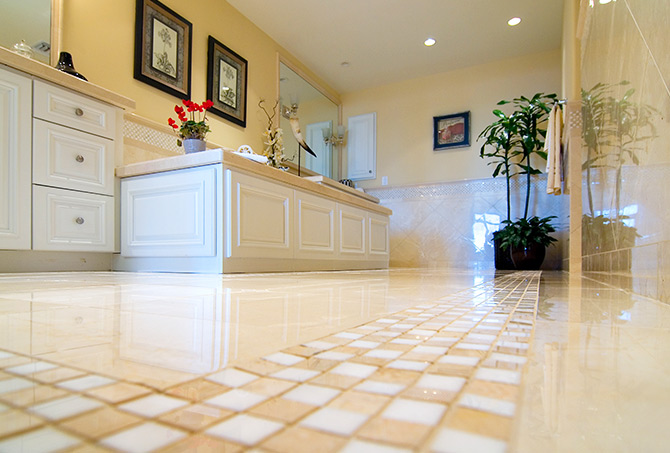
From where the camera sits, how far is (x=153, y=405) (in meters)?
0.18

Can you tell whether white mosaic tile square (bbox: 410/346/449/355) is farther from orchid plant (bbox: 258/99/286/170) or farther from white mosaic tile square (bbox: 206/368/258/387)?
orchid plant (bbox: 258/99/286/170)

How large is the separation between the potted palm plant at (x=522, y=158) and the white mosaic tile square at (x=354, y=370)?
12.7 feet

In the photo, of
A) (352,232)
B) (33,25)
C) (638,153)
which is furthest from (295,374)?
(352,232)

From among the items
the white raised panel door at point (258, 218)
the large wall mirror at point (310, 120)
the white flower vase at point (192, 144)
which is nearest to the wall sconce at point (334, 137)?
the large wall mirror at point (310, 120)

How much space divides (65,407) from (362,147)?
525cm

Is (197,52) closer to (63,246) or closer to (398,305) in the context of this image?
(63,246)

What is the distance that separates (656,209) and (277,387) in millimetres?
1050

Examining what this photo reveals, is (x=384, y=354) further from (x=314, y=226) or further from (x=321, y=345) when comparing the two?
(x=314, y=226)

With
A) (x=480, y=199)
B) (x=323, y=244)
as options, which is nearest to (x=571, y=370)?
(x=323, y=244)

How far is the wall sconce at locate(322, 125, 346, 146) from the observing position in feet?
16.7

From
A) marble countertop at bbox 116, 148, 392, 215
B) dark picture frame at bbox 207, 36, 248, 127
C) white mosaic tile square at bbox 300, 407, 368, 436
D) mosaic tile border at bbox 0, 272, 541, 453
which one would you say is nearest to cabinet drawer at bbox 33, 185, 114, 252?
marble countertop at bbox 116, 148, 392, 215

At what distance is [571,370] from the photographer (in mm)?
266

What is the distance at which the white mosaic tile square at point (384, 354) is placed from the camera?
28 cm

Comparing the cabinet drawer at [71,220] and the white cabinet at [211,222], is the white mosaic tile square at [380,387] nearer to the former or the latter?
the white cabinet at [211,222]
